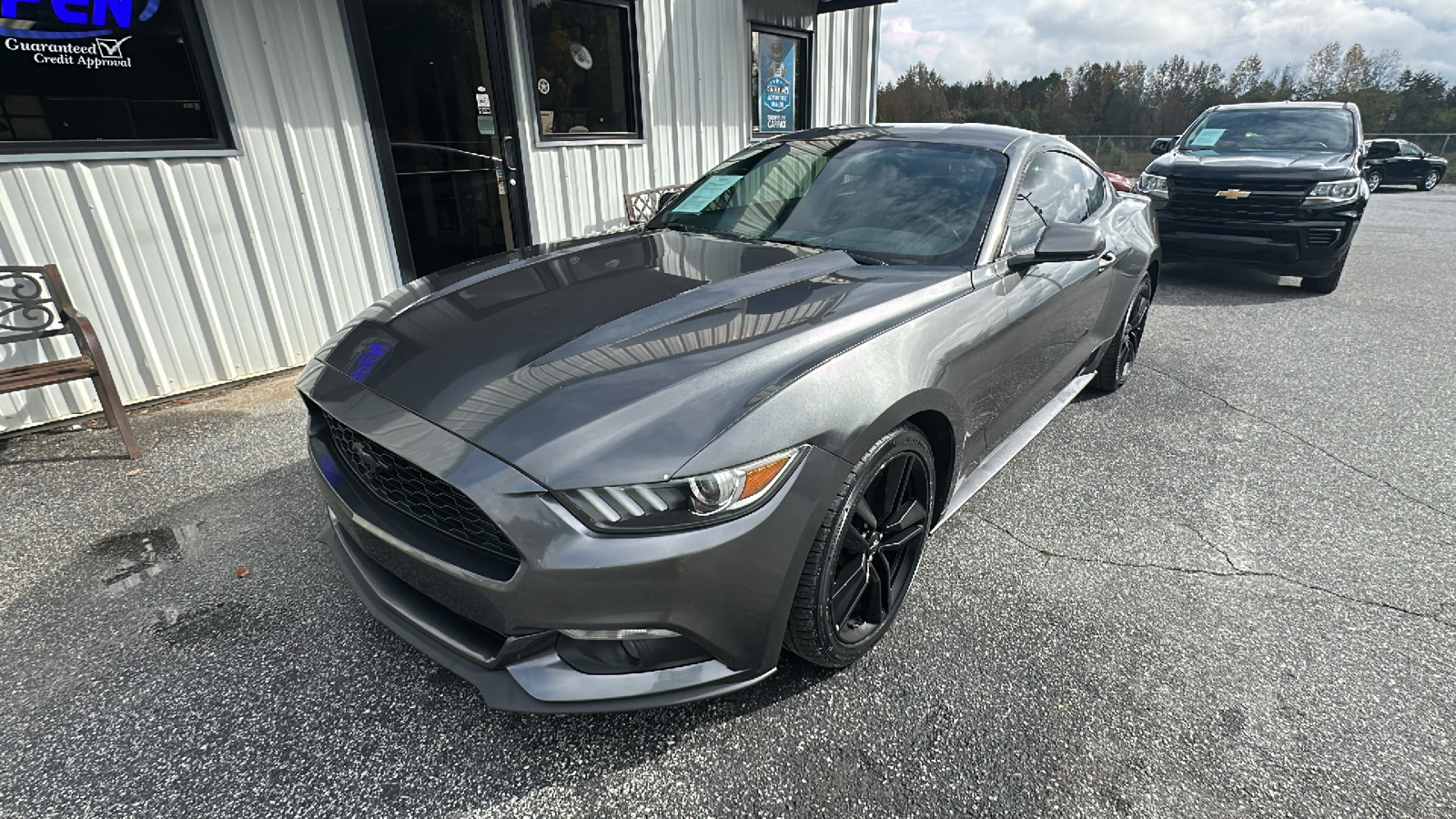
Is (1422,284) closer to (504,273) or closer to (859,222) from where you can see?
(859,222)

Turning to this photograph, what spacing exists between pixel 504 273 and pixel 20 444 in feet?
10.3

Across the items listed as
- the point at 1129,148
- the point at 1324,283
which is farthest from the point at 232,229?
the point at 1129,148

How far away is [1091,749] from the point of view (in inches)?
72.4

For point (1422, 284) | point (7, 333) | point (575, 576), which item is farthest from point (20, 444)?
point (1422, 284)

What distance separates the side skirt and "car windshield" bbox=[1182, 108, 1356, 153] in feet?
19.7

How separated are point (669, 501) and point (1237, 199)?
7406 millimetres

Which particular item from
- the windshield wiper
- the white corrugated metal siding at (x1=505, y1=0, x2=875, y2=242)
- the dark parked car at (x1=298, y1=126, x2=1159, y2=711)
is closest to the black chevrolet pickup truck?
the white corrugated metal siding at (x1=505, y1=0, x2=875, y2=242)

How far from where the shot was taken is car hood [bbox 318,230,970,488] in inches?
60.4

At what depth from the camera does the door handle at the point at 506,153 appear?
5.26 meters

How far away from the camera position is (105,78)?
362 centimetres

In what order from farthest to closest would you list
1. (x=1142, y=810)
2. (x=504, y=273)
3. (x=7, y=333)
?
1. (x=7, y=333)
2. (x=504, y=273)
3. (x=1142, y=810)

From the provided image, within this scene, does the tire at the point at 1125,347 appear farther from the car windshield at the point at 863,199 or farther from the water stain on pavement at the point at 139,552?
the water stain on pavement at the point at 139,552

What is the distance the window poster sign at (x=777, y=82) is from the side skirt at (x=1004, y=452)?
536 cm

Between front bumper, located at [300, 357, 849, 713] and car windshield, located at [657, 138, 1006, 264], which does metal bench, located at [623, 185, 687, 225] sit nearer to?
car windshield, located at [657, 138, 1006, 264]
